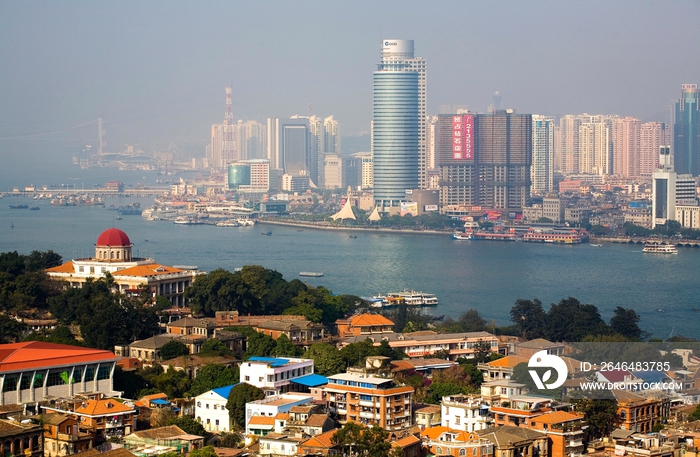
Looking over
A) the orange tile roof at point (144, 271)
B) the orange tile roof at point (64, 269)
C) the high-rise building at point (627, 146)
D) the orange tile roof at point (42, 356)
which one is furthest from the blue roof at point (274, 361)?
the high-rise building at point (627, 146)

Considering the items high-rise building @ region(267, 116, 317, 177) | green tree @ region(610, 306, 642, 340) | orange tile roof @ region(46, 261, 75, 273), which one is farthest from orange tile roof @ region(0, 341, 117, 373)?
high-rise building @ region(267, 116, 317, 177)

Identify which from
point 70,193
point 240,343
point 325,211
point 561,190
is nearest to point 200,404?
point 240,343

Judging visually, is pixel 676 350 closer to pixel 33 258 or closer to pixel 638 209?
pixel 33 258

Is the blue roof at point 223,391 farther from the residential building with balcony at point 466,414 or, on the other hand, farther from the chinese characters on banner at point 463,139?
the chinese characters on banner at point 463,139

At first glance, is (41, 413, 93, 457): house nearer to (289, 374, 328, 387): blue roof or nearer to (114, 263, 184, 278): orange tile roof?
(289, 374, 328, 387): blue roof

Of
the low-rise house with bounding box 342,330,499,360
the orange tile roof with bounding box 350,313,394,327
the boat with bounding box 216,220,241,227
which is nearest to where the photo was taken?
the low-rise house with bounding box 342,330,499,360

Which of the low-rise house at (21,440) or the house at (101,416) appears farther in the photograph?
the house at (101,416)
